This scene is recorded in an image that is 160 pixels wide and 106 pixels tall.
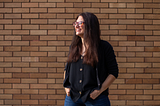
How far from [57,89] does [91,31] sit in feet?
5.59

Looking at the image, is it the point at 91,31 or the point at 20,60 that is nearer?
the point at 91,31

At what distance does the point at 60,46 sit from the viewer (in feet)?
9.86

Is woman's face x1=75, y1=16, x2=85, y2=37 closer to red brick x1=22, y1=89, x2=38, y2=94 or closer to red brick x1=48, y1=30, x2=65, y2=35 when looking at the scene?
red brick x1=48, y1=30, x2=65, y2=35

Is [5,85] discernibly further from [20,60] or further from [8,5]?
[8,5]

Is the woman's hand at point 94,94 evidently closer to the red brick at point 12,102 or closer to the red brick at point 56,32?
the red brick at point 56,32

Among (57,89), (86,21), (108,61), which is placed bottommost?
(57,89)

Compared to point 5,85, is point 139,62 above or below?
above

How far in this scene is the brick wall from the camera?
118 inches

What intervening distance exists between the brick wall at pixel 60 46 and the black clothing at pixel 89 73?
1.32 meters

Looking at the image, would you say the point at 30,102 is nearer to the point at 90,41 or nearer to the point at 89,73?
the point at 89,73

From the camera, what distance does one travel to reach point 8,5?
3.03 m

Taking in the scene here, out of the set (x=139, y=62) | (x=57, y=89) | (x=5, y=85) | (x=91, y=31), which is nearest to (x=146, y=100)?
(x=139, y=62)

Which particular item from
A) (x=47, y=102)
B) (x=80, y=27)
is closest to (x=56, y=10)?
(x=80, y=27)

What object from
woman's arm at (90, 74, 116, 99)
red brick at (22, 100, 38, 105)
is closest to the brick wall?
red brick at (22, 100, 38, 105)
